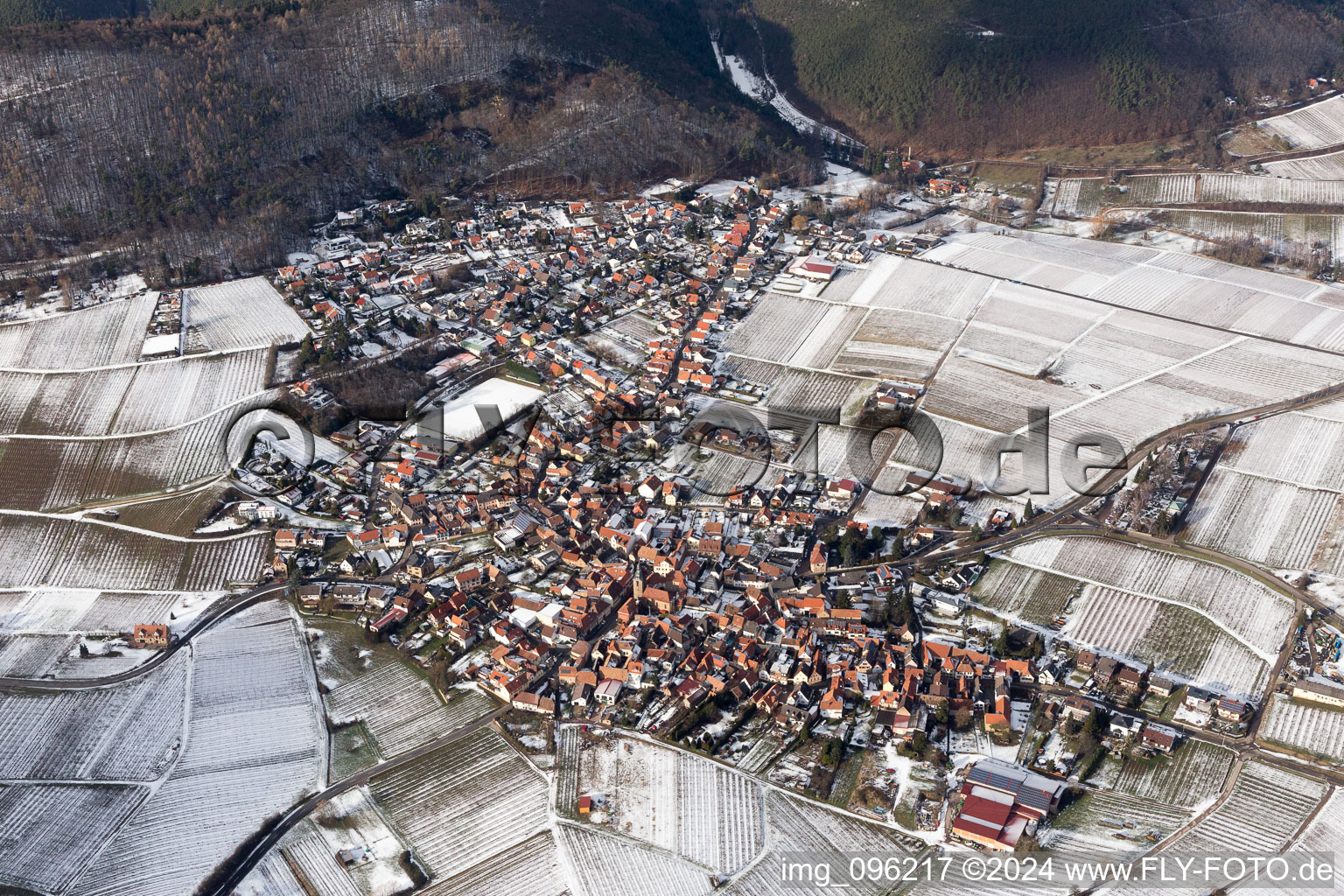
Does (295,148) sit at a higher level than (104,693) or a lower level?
higher

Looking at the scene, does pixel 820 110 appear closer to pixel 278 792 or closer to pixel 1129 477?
pixel 1129 477

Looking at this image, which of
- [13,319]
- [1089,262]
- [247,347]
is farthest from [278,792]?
[1089,262]

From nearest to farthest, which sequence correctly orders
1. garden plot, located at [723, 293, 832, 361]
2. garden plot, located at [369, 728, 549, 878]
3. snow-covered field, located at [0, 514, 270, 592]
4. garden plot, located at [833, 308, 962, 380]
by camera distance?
garden plot, located at [369, 728, 549, 878] < snow-covered field, located at [0, 514, 270, 592] < garden plot, located at [833, 308, 962, 380] < garden plot, located at [723, 293, 832, 361]

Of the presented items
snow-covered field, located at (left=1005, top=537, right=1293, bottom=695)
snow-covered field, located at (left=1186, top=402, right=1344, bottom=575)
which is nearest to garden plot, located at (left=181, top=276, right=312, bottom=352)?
snow-covered field, located at (left=1005, top=537, right=1293, bottom=695)

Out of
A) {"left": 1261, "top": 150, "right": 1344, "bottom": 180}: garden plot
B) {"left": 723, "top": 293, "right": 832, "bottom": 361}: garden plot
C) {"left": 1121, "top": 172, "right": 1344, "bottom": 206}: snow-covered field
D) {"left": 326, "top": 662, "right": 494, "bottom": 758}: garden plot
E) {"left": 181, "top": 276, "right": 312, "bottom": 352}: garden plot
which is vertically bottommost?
{"left": 326, "top": 662, "right": 494, "bottom": 758}: garden plot

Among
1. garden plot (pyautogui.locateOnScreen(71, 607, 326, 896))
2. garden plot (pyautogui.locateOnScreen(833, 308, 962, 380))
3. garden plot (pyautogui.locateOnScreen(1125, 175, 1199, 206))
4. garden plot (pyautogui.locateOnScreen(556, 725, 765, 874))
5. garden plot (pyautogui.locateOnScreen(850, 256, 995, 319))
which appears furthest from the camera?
garden plot (pyautogui.locateOnScreen(1125, 175, 1199, 206))

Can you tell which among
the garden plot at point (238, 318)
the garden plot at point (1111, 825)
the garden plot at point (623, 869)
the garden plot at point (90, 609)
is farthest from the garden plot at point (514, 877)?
the garden plot at point (238, 318)

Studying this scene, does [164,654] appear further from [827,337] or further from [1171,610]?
[827,337]

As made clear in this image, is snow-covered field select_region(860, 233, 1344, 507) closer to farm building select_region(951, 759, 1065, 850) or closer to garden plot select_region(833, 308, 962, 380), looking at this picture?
garden plot select_region(833, 308, 962, 380)
